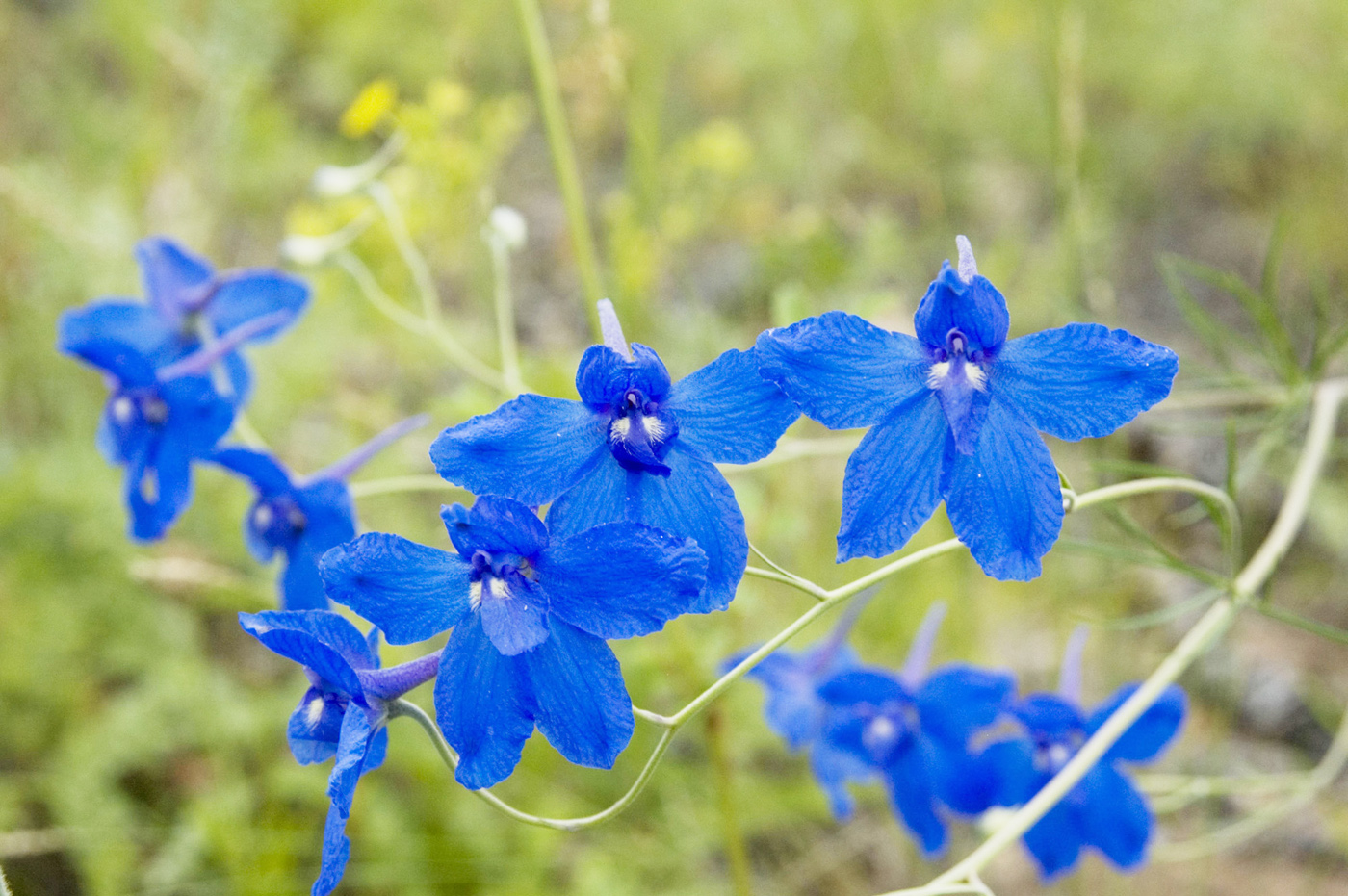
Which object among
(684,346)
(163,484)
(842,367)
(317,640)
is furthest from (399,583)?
(684,346)

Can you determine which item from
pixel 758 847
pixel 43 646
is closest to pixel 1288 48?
pixel 758 847

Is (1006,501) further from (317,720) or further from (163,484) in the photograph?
(163,484)

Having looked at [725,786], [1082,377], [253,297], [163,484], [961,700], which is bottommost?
[725,786]

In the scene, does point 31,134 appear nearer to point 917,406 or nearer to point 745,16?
point 745,16

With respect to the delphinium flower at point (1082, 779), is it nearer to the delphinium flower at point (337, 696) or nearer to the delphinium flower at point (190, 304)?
the delphinium flower at point (337, 696)

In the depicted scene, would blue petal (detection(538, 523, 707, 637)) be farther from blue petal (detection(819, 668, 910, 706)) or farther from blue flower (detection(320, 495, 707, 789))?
blue petal (detection(819, 668, 910, 706))

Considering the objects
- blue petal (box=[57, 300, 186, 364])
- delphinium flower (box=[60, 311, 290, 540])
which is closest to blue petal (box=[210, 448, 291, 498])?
delphinium flower (box=[60, 311, 290, 540])
